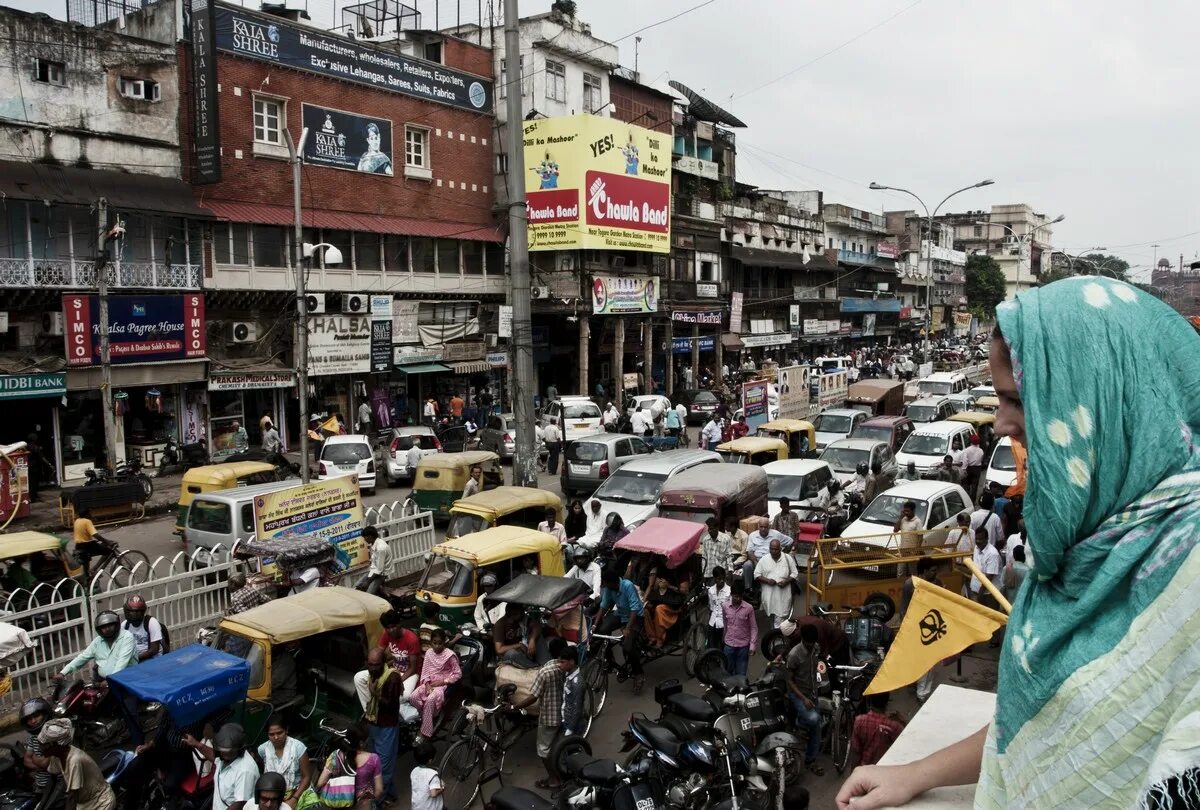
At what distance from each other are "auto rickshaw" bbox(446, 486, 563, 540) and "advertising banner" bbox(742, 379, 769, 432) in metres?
13.5

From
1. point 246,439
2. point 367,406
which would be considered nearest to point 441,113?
point 367,406

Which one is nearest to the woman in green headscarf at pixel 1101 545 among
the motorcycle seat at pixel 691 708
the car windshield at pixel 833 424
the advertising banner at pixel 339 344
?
the motorcycle seat at pixel 691 708

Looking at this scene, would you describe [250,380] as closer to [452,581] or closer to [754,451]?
[754,451]

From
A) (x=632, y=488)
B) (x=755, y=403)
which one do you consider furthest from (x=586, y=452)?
(x=755, y=403)

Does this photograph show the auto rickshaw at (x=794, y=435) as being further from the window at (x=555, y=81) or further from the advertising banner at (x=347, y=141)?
the window at (x=555, y=81)

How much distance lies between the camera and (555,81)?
38.7 metres

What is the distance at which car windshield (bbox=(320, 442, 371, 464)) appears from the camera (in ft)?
74.2

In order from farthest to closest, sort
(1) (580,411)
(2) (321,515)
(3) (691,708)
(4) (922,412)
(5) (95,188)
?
1. (1) (580,411)
2. (4) (922,412)
3. (5) (95,188)
4. (2) (321,515)
5. (3) (691,708)

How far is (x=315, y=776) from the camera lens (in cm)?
793

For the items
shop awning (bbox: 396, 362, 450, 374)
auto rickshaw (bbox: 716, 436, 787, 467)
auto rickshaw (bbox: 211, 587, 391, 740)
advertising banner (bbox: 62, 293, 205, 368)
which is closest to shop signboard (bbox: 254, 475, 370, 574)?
auto rickshaw (bbox: 211, 587, 391, 740)

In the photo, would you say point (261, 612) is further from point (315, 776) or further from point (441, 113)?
point (441, 113)

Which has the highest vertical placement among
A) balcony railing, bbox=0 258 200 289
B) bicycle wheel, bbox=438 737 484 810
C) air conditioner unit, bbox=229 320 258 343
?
balcony railing, bbox=0 258 200 289

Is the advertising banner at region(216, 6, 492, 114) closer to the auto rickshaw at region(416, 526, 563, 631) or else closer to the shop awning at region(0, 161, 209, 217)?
the shop awning at region(0, 161, 209, 217)

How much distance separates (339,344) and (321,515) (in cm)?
1566
